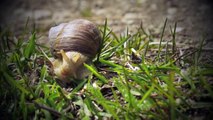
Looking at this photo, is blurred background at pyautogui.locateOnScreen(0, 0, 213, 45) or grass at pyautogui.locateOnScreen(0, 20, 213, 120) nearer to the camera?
grass at pyautogui.locateOnScreen(0, 20, 213, 120)

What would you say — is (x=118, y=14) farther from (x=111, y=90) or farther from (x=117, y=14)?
(x=111, y=90)

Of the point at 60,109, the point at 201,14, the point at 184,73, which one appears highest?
the point at 201,14

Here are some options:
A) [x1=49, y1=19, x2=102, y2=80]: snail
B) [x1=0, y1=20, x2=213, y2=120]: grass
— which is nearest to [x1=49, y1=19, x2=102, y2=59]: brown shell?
[x1=49, y1=19, x2=102, y2=80]: snail

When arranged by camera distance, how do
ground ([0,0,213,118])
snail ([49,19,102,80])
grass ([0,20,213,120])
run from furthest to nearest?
1. ground ([0,0,213,118])
2. snail ([49,19,102,80])
3. grass ([0,20,213,120])

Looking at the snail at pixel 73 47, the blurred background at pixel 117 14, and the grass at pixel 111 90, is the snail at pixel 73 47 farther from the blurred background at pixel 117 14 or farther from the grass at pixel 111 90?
the blurred background at pixel 117 14

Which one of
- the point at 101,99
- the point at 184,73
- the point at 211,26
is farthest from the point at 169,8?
the point at 101,99

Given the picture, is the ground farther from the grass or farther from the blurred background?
the grass

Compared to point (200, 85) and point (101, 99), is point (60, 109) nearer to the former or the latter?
point (101, 99)

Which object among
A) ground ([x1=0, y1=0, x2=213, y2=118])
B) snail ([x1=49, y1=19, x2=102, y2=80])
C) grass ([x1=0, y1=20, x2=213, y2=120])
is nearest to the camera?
grass ([x1=0, y1=20, x2=213, y2=120])
